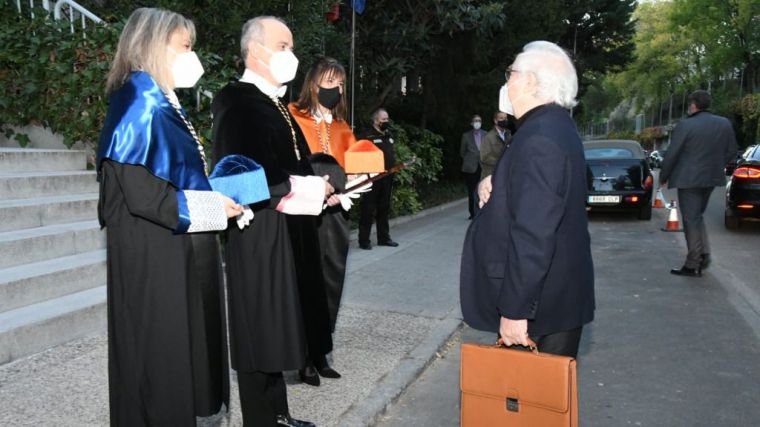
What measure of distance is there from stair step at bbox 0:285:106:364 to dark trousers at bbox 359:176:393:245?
450 cm

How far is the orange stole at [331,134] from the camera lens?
14.0ft

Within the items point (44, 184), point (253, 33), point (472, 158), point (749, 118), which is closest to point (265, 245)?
point (253, 33)

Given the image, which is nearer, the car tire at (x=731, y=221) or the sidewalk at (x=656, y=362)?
the sidewalk at (x=656, y=362)

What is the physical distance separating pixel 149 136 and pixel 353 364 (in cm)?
276

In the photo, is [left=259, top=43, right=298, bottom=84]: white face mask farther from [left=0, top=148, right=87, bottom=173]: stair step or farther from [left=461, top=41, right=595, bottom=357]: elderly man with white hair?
[left=0, top=148, right=87, bottom=173]: stair step

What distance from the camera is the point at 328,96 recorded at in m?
4.24

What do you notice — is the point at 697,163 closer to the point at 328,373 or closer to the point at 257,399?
the point at 328,373

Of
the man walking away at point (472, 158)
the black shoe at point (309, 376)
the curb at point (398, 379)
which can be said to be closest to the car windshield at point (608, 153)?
the man walking away at point (472, 158)

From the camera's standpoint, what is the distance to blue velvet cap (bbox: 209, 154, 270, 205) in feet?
9.27

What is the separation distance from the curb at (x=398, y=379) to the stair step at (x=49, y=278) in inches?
98.3

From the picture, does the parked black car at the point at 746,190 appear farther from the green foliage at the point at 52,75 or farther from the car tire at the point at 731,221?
the green foliage at the point at 52,75

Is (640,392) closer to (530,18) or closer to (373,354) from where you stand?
(373,354)

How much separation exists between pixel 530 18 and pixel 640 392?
16.3 meters

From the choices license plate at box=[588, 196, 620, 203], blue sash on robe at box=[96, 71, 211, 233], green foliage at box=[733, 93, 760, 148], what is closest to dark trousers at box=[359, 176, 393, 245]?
license plate at box=[588, 196, 620, 203]
